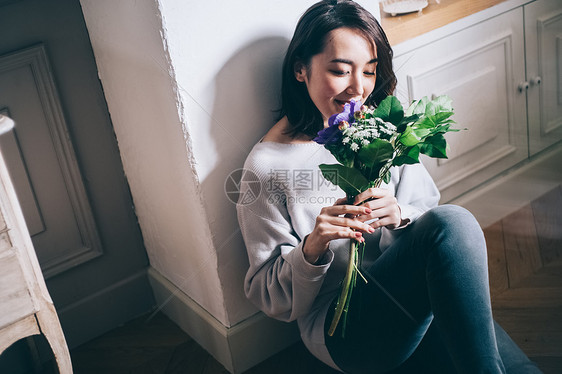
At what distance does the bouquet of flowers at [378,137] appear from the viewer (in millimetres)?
988

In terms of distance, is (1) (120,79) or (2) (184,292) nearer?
(1) (120,79)

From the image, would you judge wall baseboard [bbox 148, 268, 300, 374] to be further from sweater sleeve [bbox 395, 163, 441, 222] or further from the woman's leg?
sweater sleeve [bbox 395, 163, 441, 222]

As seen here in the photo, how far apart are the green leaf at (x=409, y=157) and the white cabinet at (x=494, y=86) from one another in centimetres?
49

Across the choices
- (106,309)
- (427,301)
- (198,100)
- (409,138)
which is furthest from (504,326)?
(106,309)

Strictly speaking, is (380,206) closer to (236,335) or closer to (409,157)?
(409,157)

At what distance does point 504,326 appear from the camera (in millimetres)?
1411

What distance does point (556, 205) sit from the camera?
186cm

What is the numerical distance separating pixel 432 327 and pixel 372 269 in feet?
0.69

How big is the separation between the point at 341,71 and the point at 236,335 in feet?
2.14

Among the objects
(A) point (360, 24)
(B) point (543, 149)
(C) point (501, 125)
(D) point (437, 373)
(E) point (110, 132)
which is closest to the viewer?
(A) point (360, 24)

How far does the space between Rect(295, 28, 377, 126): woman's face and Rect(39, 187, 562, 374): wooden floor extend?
2.12 feet

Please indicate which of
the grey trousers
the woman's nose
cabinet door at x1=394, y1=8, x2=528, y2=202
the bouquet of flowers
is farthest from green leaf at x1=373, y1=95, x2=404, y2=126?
cabinet door at x1=394, y1=8, x2=528, y2=202

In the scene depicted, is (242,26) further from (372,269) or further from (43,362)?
(43,362)

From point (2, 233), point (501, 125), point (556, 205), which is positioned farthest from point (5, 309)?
point (556, 205)
